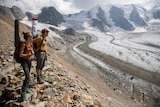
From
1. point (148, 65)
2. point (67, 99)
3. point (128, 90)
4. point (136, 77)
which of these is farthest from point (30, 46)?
point (148, 65)

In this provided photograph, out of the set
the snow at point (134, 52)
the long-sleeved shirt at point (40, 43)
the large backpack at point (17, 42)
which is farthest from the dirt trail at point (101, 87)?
the large backpack at point (17, 42)

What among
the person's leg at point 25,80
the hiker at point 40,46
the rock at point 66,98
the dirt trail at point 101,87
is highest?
the hiker at point 40,46

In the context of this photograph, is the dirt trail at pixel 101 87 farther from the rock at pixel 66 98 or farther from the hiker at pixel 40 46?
the hiker at pixel 40 46

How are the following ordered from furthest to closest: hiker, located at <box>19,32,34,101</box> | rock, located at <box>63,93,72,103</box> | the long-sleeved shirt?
rock, located at <box>63,93,72,103</box>
the long-sleeved shirt
hiker, located at <box>19,32,34,101</box>

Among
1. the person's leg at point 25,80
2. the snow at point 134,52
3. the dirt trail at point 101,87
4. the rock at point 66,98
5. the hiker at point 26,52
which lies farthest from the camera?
the snow at point 134,52

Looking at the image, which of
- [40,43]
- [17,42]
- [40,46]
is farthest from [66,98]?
[17,42]

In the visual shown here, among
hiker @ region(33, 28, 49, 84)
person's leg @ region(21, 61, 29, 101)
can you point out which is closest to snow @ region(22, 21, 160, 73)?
hiker @ region(33, 28, 49, 84)

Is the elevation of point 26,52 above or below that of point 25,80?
above

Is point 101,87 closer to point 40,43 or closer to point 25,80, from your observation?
point 40,43

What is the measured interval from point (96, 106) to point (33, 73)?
3894 mm

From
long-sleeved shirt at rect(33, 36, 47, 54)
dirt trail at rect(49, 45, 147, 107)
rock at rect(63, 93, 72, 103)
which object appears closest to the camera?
long-sleeved shirt at rect(33, 36, 47, 54)

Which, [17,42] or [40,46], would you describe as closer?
[17,42]

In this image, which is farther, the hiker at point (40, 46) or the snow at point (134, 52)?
the snow at point (134, 52)

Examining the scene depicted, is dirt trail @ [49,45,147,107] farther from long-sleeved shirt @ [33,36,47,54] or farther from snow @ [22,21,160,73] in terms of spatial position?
snow @ [22,21,160,73]
